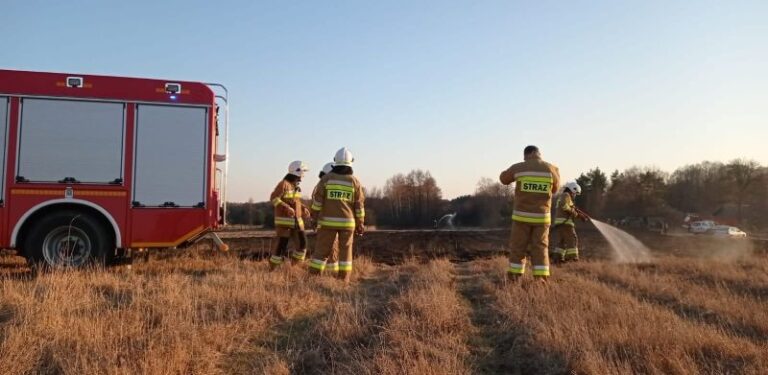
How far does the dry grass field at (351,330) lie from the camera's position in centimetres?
321

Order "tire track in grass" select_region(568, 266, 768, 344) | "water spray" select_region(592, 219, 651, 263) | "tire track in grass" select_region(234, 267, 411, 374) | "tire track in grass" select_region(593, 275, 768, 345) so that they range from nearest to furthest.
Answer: "tire track in grass" select_region(234, 267, 411, 374) → "tire track in grass" select_region(593, 275, 768, 345) → "tire track in grass" select_region(568, 266, 768, 344) → "water spray" select_region(592, 219, 651, 263)

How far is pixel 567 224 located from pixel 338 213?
578 cm

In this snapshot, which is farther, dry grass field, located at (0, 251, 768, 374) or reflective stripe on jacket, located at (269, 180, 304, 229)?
reflective stripe on jacket, located at (269, 180, 304, 229)

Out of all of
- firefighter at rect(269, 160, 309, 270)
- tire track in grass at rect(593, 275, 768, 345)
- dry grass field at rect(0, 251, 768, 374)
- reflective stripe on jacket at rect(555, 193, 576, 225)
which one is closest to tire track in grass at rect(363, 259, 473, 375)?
dry grass field at rect(0, 251, 768, 374)

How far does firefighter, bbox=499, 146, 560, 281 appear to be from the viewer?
21.8 ft

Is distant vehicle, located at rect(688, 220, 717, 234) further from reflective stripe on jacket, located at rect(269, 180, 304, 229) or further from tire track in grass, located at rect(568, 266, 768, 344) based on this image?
reflective stripe on jacket, located at rect(269, 180, 304, 229)

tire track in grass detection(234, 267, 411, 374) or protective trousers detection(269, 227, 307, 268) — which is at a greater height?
protective trousers detection(269, 227, 307, 268)

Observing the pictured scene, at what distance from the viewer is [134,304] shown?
448 centimetres

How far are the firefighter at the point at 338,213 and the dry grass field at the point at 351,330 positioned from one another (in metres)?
0.71

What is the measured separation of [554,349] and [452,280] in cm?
361

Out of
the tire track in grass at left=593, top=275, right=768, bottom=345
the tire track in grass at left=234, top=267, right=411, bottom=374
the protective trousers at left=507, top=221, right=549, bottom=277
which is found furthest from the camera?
the protective trousers at left=507, top=221, right=549, bottom=277

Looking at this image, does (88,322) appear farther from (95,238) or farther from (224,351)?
(95,238)

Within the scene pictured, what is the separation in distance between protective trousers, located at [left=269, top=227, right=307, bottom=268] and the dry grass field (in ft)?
5.13

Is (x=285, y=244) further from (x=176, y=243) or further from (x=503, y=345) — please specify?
(x=503, y=345)
